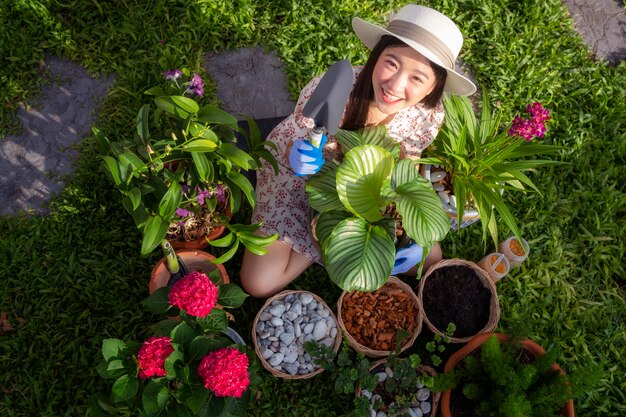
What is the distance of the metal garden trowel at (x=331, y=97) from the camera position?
1.85 m

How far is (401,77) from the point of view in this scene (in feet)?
6.52

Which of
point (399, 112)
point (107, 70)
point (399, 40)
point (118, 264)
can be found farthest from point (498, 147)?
point (107, 70)

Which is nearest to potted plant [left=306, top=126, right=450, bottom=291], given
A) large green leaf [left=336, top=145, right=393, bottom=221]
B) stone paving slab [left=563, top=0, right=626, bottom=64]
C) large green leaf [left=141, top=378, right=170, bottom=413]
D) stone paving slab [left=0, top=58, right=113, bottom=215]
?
large green leaf [left=336, top=145, right=393, bottom=221]

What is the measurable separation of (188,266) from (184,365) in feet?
2.55

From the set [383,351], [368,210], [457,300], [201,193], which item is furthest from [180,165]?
[457,300]

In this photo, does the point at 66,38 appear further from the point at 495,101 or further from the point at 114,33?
the point at 495,101

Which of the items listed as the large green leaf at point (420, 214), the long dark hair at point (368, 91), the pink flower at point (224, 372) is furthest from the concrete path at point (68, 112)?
the pink flower at point (224, 372)

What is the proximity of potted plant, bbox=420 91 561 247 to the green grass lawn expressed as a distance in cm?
49

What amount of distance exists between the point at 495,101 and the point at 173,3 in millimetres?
2019

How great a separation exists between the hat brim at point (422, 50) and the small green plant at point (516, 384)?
39.9 inches

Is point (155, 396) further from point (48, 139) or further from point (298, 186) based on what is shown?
point (48, 139)

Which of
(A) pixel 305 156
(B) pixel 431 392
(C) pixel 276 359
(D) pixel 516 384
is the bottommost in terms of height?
(C) pixel 276 359

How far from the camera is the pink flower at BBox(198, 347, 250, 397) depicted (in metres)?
1.57

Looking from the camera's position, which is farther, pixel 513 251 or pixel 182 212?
pixel 513 251
